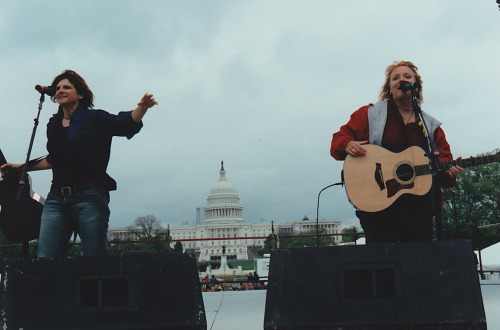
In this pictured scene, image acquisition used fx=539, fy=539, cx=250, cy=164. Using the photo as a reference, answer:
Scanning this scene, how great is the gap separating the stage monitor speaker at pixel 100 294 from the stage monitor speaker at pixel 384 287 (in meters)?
0.41

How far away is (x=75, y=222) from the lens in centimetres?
325

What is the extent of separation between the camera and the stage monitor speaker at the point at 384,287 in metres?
2.34

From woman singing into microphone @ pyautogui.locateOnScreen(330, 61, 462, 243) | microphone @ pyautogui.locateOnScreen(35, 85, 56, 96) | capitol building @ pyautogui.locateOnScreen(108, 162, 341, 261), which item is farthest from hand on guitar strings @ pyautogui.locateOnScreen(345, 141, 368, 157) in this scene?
capitol building @ pyautogui.locateOnScreen(108, 162, 341, 261)

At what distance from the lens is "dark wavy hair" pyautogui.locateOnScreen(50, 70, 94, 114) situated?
3543 millimetres

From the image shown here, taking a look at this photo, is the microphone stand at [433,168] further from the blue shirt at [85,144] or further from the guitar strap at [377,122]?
the blue shirt at [85,144]

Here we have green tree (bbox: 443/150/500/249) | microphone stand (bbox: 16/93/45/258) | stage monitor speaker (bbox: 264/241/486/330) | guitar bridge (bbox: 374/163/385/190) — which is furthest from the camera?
green tree (bbox: 443/150/500/249)

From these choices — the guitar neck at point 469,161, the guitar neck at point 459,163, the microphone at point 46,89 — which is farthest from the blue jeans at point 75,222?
the guitar neck at point 469,161

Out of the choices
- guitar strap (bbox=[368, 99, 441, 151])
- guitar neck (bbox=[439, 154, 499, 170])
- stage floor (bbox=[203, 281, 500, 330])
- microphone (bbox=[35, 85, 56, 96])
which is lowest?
stage floor (bbox=[203, 281, 500, 330])

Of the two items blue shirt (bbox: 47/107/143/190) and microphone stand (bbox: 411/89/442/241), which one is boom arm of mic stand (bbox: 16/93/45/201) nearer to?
blue shirt (bbox: 47/107/143/190)

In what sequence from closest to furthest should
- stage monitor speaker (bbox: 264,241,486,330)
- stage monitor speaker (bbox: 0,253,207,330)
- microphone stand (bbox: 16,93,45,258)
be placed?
stage monitor speaker (bbox: 264,241,486,330), stage monitor speaker (bbox: 0,253,207,330), microphone stand (bbox: 16,93,45,258)

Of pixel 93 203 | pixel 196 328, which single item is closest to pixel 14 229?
pixel 93 203

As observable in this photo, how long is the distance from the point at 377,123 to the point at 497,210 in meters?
41.7

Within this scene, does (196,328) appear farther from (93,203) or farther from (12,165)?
(12,165)

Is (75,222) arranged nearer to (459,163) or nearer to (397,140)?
(397,140)
